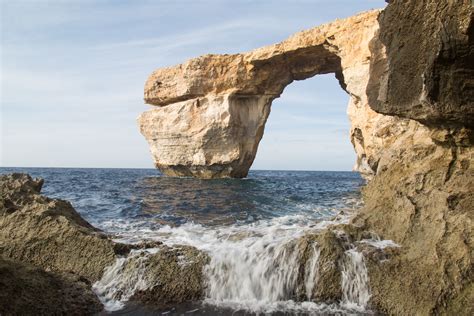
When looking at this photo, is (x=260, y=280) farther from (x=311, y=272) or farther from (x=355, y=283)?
(x=355, y=283)

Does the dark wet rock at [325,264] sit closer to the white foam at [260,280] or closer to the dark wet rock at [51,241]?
the white foam at [260,280]

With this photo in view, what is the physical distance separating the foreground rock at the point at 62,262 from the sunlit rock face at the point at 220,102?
18727 mm

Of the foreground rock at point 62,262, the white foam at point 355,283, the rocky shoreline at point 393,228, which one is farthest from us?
the white foam at point 355,283

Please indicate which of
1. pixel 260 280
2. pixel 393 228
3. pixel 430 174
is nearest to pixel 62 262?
pixel 260 280

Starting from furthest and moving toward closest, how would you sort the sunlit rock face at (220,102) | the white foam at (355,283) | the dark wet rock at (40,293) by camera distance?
the sunlit rock face at (220,102), the white foam at (355,283), the dark wet rock at (40,293)

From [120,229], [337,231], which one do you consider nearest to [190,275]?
[337,231]

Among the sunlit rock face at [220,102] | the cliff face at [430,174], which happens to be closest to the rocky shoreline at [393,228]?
the cliff face at [430,174]

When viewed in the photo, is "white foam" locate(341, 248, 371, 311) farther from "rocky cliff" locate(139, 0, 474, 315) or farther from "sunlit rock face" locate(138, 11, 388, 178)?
"sunlit rock face" locate(138, 11, 388, 178)

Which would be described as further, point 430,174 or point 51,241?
point 430,174

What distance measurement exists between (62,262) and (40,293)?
55.8 inches

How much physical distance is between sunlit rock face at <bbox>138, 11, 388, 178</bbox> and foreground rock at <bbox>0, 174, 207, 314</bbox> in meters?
18.7

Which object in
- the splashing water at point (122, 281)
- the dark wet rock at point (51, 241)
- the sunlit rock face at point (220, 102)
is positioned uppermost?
the sunlit rock face at point (220, 102)

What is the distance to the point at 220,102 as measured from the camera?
2812cm

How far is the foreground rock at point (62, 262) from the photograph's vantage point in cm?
434
